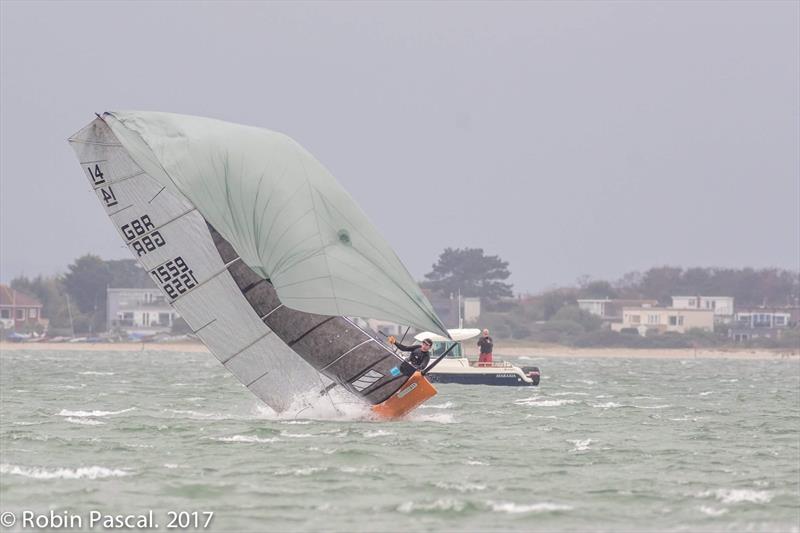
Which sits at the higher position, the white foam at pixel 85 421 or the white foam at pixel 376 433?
the white foam at pixel 376 433

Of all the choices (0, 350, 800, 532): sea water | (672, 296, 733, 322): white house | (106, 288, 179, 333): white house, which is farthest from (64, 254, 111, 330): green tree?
(0, 350, 800, 532): sea water

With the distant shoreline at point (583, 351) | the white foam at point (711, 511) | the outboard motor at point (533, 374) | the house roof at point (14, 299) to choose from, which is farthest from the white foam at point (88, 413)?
the house roof at point (14, 299)

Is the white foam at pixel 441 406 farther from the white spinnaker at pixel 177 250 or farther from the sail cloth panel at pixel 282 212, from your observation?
the sail cloth panel at pixel 282 212

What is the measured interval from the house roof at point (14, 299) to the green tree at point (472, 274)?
43487mm

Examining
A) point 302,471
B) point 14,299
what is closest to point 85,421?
point 302,471

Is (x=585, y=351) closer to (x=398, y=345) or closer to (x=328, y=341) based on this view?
(x=398, y=345)

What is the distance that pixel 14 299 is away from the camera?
515 ft

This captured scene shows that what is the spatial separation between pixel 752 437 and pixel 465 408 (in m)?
7.42

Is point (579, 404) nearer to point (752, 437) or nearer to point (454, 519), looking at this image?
point (752, 437)

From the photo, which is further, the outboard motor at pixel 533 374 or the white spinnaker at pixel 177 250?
the outboard motor at pixel 533 374

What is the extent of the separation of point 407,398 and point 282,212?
4462 mm

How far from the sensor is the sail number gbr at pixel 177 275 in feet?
88.3

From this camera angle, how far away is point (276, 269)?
24.4 metres

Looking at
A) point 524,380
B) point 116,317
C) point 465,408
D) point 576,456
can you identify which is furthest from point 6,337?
point 576,456
